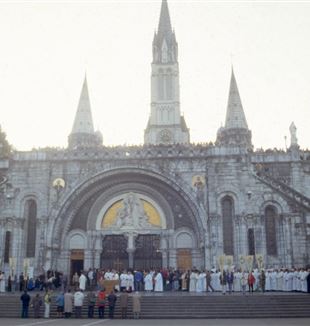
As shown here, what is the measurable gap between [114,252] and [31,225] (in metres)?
7.10

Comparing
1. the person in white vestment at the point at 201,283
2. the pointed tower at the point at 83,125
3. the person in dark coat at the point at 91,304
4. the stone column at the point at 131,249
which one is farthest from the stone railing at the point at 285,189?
the pointed tower at the point at 83,125

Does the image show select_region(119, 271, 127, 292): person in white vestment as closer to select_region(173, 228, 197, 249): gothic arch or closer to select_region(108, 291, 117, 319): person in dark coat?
select_region(108, 291, 117, 319): person in dark coat

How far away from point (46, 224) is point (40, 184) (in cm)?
335

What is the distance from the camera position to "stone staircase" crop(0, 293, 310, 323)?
23.2m

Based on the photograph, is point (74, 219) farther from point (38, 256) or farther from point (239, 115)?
point (239, 115)

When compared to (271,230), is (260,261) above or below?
below

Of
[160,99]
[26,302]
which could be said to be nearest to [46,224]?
[26,302]

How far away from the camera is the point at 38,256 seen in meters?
34.3

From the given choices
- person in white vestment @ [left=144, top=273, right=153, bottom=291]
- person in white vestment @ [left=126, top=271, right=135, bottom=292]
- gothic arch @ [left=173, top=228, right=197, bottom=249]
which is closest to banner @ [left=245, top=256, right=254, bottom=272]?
gothic arch @ [left=173, top=228, right=197, bottom=249]

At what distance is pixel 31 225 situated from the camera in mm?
35875

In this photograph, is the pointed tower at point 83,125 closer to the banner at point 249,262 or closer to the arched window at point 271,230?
the arched window at point 271,230

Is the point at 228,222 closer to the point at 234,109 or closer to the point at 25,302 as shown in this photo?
the point at 25,302

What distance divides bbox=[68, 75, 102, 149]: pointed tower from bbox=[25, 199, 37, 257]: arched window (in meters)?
32.3

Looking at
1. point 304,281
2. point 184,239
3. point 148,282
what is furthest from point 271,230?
point 148,282
